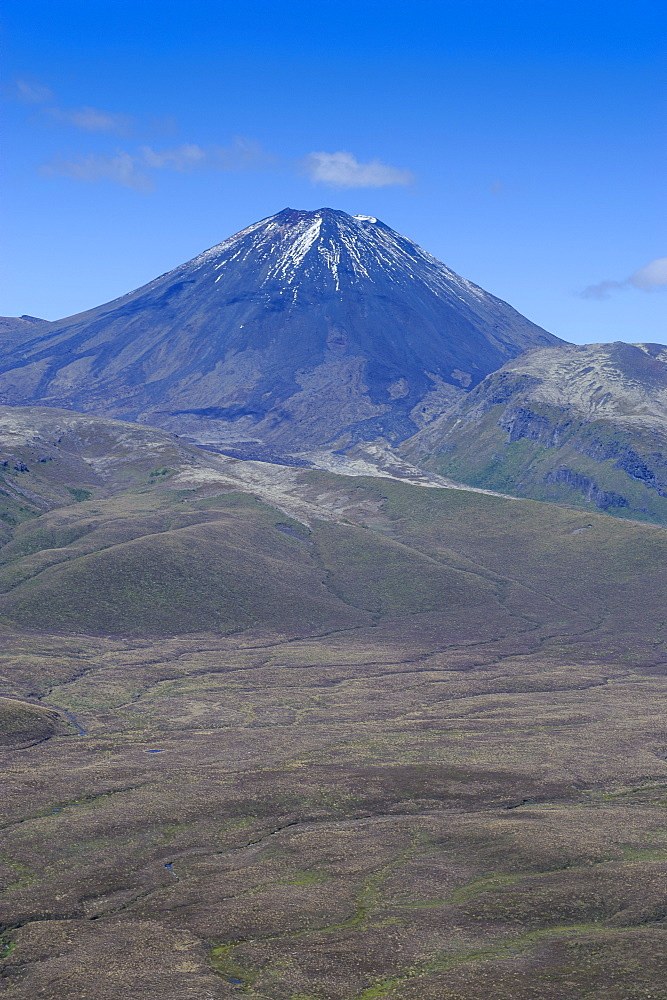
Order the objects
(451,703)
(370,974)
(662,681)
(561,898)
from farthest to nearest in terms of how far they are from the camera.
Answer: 1. (662,681)
2. (451,703)
3. (561,898)
4. (370,974)

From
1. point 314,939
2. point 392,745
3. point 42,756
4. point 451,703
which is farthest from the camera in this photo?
point 451,703

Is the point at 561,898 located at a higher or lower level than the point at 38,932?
higher

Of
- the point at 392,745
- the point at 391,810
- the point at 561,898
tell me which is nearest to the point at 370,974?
the point at 561,898

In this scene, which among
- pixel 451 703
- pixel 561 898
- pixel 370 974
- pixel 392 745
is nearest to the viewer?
pixel 370 974

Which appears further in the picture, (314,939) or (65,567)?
(65,567)

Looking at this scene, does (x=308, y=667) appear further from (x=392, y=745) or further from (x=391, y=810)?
(x=391, y=810)

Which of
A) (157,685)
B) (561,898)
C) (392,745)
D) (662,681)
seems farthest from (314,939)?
(662,681)

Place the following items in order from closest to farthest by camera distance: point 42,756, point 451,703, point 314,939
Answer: point 314,939, point 42,756, point 451,703

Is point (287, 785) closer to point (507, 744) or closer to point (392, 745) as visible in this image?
point (392, 745)

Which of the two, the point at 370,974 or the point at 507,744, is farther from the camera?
the point at 507,744
